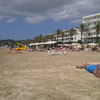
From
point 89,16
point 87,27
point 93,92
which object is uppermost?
point 89,16

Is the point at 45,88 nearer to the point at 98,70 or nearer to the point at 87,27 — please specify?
the point at 98,70

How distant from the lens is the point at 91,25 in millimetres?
63469

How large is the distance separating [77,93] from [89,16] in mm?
63262

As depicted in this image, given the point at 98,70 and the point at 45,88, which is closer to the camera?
the point at 45,88

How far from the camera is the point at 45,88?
17.8ft

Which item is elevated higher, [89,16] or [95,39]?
[89,16]

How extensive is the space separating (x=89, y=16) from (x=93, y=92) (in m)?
63.0

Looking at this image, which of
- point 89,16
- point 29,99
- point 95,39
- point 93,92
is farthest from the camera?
point 89,16

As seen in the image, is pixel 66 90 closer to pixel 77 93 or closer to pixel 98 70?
pixel 77 93

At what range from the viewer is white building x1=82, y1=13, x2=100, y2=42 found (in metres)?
60.0

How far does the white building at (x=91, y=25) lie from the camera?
197ft

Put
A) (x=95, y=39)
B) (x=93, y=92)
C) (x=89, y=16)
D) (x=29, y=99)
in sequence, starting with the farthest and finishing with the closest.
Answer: (x=89, y=16) → (x=95, y=39) → (x=93, y=92) → (x=29, y=99)

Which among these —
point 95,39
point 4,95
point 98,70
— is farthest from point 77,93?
point 95,39

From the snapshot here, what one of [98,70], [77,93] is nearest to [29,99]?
[77,93]
